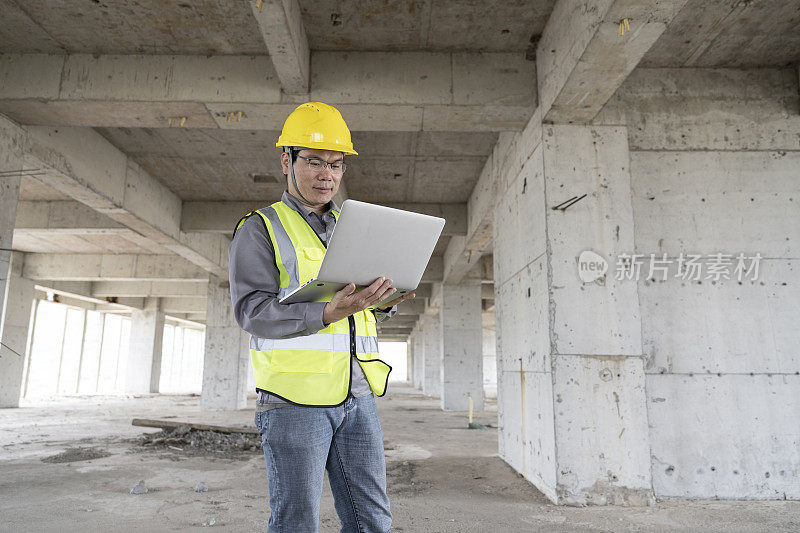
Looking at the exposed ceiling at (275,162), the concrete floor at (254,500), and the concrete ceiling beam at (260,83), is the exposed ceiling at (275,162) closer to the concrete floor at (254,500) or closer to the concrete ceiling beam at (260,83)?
the concrete ceiling beam at (260,83)

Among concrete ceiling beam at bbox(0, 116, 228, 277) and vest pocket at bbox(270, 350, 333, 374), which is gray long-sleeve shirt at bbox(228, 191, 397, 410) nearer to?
vest pocket at bbox(270, 350, 333, 374)

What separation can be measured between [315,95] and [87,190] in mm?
4353

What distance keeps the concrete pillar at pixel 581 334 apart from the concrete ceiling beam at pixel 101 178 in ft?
19.7

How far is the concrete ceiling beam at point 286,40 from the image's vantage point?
14.4 ft

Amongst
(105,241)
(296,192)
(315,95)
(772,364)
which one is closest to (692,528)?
(772,364)

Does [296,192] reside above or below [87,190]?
below

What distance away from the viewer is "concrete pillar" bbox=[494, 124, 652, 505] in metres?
4.87

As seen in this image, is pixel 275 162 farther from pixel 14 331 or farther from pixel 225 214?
pixel 14 331

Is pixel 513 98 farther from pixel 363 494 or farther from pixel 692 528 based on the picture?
pixel 363 494

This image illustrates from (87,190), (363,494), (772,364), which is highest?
(87,190)

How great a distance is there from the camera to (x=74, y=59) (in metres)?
5.80

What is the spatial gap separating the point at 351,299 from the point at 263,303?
279mm

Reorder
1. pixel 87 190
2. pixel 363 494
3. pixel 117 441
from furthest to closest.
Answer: pixel 117 441, pixel 87 190, pixel 363 494

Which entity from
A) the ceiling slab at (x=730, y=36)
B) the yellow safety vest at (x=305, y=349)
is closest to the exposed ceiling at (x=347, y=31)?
the ceiling slab at (x=730, y=36)
